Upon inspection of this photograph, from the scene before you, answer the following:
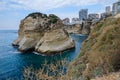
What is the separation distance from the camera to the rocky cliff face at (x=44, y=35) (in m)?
46.8

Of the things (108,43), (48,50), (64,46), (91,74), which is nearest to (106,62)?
(91,74)

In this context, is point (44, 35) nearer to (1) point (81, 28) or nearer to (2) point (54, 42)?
(2) point (54, 42)

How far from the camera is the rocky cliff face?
46844 millimetres

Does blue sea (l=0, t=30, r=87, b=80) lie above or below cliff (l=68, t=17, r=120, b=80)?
below

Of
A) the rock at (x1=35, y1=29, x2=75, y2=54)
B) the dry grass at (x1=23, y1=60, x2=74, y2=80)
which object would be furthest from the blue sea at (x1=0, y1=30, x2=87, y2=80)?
the dry grass at (x1=23, y1=60, x2=74, y2=80)

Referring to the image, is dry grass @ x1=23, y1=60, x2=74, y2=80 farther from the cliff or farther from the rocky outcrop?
the rocky outcrop

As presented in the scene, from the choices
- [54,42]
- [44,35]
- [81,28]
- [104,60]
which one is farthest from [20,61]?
[81,28]

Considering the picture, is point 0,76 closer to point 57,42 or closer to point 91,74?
point 91,74

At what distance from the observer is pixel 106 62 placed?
9.18 meters

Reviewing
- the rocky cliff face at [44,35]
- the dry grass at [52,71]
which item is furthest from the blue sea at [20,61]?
the dry grass at [52,71]

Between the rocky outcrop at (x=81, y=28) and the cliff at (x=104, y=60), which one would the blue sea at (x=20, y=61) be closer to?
the cliff at (x=104, y=60)

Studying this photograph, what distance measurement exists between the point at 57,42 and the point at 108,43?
3690cm

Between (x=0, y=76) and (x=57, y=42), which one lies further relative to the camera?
(x=57, y=42)

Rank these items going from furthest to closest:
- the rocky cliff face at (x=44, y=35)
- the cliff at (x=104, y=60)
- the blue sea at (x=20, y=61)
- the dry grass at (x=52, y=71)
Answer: the rocky cliff face at (x=44, y=35)
the blue sea at (x=20, y=61)
the cliff at (x=104, y=60)
the dry grass at (x=52, y=71)
